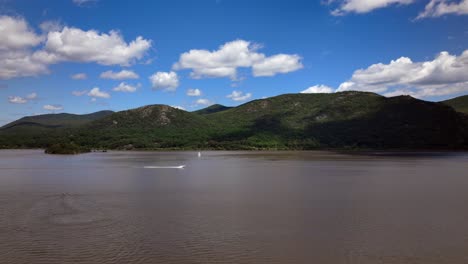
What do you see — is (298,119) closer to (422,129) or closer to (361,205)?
(422,129)

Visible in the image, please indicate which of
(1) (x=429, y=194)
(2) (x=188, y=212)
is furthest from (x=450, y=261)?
(1) (x=429, y=194)

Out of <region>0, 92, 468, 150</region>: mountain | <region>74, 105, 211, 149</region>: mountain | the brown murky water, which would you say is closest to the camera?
the brown murky water

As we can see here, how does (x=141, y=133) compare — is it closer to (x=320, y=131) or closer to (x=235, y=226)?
(x=320, y=131)

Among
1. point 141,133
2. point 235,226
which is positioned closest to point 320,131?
point 141,133

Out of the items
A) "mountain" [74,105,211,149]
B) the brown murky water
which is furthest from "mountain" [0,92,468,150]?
the brown murky water

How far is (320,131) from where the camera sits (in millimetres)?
174375

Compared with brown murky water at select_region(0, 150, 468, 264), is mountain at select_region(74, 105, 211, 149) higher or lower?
higher

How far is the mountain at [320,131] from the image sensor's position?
152 m

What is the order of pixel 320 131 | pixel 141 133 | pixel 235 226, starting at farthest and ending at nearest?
pixel 141 133
pixel 320 131
pixel 235 226

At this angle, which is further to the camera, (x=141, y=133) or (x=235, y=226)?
(x=141, y=133)

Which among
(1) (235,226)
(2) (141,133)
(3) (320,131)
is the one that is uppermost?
(2) (141,133)

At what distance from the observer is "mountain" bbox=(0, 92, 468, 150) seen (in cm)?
15150

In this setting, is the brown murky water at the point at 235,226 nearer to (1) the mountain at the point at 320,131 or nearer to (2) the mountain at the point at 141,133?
(1) the mountain at the point at 320,131

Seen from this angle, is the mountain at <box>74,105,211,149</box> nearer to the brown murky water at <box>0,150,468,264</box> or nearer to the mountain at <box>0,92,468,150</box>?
the mountain at <box>0,92,468,150</box>
